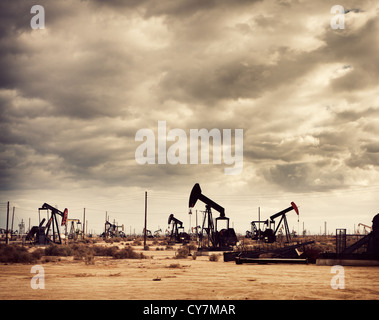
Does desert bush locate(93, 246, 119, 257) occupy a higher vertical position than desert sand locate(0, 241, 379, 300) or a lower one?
lower

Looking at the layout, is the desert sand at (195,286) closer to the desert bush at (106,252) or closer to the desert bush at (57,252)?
the desert bush at (57,252)

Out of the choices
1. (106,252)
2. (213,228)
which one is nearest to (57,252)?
(106,252)

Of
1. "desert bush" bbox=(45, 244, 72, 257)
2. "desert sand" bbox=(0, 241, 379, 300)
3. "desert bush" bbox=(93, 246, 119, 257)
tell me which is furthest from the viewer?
"desert bush" bbox=(93, 246, 119, 257)

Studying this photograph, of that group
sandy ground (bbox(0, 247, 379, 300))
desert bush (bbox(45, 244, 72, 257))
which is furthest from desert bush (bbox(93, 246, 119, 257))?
sandy ground (bbox(0, 247, 379, 300))

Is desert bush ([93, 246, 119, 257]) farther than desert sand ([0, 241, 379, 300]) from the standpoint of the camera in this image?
Yes

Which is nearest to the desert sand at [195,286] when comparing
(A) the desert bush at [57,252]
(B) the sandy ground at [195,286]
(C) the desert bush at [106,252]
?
(B) the sandy ground at [195,286]

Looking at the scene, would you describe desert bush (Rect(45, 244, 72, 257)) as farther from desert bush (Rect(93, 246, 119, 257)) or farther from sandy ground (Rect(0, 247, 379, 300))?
sandy ground (Rect(0, 247, 379, 300))
